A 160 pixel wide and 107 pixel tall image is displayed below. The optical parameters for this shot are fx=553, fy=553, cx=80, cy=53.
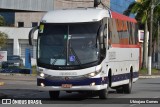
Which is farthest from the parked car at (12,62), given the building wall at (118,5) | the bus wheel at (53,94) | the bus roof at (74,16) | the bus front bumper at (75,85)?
the bus front bumper at (75,85)

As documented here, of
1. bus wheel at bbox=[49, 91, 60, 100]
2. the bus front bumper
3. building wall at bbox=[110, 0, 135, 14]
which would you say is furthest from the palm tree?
the bus front bumper

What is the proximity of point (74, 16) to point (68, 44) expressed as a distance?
50.6 inches

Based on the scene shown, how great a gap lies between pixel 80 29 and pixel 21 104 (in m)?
3.83

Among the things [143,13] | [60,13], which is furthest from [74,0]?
[60,13]

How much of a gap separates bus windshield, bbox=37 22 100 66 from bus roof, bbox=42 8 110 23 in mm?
187

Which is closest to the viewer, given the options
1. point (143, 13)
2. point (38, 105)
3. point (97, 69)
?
point (38, 105)

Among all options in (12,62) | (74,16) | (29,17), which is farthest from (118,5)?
(74,16)

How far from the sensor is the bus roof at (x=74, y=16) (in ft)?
70.6

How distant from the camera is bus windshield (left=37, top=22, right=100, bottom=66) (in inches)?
824

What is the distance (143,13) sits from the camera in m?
59.3

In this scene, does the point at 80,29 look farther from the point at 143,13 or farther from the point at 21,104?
the point at 143,13

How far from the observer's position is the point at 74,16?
21.7 m

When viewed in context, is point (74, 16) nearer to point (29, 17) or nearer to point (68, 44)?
point (68, 44)

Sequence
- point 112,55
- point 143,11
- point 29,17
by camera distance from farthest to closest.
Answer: point 29,17 < point 143,11 < point 112,55
